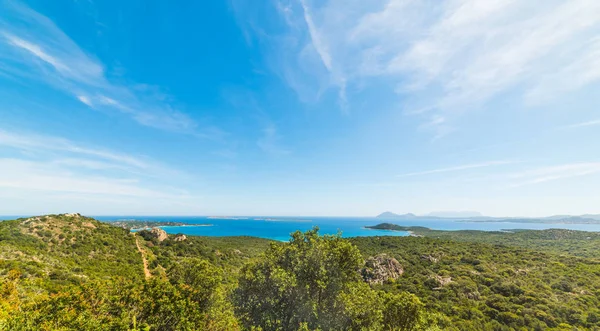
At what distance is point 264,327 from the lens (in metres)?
13.8

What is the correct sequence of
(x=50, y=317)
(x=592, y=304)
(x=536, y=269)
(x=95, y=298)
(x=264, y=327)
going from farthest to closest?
(x=536, y=269)
(x=592, y=304)
(x=95, y=298)
(x=264, y=327)
(x=50, y=317)

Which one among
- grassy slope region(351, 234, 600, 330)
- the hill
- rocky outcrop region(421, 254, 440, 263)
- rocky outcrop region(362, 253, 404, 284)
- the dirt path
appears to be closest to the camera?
the hill

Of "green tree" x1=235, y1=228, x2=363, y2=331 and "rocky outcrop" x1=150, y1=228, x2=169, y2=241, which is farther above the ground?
"green tree" x1=235, y1=228, x2=363, y2=331

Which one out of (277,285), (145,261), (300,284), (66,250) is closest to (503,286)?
(300,284)

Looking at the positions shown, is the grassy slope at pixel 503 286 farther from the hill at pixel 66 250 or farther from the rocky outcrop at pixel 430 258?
the hill at pixel 66 250

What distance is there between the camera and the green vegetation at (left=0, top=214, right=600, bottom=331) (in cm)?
1459

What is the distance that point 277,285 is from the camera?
1431 cm

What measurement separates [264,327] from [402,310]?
10.9 meters

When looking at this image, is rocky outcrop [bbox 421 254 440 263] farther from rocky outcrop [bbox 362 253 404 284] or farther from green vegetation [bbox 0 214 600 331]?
rocky outcrop [bbox 362 253 404 284]

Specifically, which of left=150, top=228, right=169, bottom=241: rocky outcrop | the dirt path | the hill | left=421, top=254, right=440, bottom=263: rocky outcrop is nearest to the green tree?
the hill

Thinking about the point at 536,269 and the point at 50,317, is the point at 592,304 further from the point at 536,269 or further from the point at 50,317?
the point at 50,317

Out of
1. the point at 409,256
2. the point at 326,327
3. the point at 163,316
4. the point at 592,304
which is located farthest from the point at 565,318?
the point at 163,316

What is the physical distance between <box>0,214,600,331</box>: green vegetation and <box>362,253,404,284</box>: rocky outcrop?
0.31 meters

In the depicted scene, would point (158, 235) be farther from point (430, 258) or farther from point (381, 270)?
point (430, 258)
